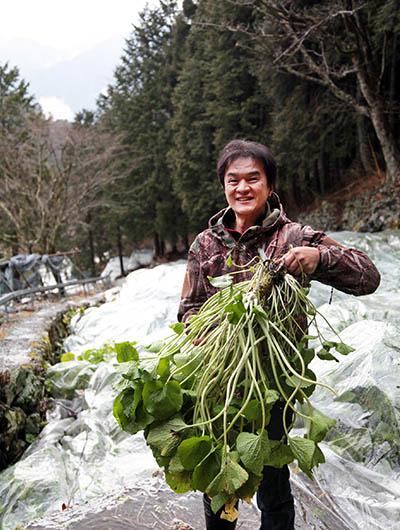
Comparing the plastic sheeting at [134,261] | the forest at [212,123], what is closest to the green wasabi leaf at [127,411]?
the forest at [212,123]

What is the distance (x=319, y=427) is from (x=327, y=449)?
1.54 meters

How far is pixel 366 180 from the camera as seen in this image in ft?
44.4

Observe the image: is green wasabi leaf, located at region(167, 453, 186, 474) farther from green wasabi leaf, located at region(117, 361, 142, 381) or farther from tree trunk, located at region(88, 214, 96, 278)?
tree trunk, located at region(88, 214, 96, 278)

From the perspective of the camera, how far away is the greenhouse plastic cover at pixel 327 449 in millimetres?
2273

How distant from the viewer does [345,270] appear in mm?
1448

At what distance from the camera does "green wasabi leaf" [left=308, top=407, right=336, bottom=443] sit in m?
1.15

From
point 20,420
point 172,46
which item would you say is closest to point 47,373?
point 20,420

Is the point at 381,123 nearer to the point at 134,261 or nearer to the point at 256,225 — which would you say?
the point at 256,225

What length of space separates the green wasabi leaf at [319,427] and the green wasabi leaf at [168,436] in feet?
1.07

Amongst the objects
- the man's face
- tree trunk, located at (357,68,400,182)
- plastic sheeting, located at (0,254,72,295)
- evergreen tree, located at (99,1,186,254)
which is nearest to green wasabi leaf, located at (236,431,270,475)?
the man's face

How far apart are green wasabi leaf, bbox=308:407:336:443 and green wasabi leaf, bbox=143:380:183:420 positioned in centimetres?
35

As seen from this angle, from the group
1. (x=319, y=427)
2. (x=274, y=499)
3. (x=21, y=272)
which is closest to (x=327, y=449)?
(x=274, y=499)

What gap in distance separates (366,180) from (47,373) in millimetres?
11609

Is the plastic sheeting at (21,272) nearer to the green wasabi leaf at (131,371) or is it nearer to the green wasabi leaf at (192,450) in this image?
the green wasabi leaf at (131,371)
